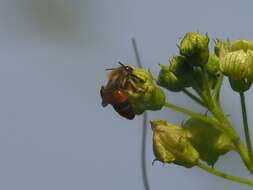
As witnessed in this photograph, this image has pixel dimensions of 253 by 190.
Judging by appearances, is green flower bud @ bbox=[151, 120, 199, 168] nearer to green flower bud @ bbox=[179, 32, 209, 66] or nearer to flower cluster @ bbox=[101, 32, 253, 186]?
flower cluster @ bbox=[101, 32, 253, 186]

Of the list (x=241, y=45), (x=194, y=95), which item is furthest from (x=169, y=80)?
(x=241, y=45)

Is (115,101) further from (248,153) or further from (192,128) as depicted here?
(248,153)

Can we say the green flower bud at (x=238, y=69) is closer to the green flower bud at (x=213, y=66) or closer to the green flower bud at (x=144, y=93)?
the green flower bud at (x=213, y=66)

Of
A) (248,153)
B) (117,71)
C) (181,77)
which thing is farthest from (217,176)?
(117,71)

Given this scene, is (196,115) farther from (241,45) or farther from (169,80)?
(241,45)

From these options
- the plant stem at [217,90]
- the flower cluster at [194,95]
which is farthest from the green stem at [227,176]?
the plant stem at [217,90]

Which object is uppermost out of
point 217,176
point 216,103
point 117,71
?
point 117,71
